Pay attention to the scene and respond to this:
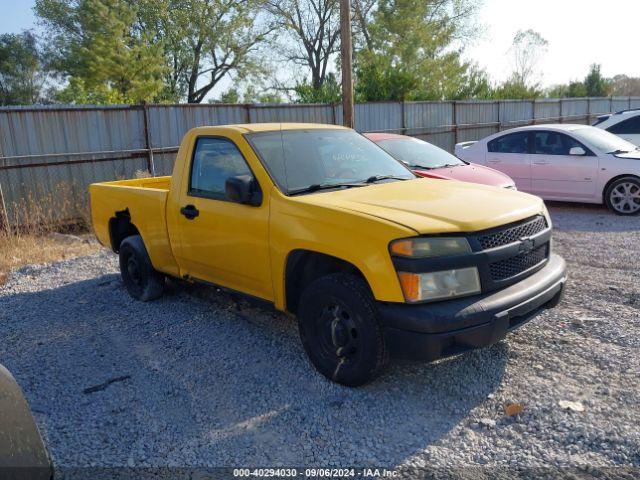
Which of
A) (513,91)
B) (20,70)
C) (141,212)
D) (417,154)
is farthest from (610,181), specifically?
(20,70)

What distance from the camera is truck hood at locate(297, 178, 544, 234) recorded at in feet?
11.8

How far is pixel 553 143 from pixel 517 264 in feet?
24.0

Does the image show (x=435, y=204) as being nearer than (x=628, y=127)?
Yes

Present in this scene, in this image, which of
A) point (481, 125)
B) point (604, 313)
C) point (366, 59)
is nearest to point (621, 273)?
point (604, 313)

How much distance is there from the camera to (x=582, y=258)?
700cm

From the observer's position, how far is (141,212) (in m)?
5.80

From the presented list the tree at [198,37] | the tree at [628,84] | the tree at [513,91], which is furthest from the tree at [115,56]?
the tree at [628,84]

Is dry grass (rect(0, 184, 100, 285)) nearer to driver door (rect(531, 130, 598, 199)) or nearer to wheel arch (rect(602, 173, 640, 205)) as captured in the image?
driver door (rect(531, 130, 598, 199))

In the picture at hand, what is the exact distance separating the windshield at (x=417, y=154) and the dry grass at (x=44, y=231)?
4.87 m

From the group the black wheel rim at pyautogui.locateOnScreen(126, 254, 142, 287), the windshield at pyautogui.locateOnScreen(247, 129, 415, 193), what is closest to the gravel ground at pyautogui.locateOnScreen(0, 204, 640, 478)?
the black wheel rim at pyautogui.locateOnScreen(126, 254, 142, 287)

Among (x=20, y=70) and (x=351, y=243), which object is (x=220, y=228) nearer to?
(x=351, y=243)

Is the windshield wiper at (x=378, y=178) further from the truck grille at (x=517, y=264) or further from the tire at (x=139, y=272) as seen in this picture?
the tire at (x=139, y=272)

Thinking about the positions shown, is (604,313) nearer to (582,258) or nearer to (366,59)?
(582,258)

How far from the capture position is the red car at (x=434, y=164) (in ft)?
26.9
